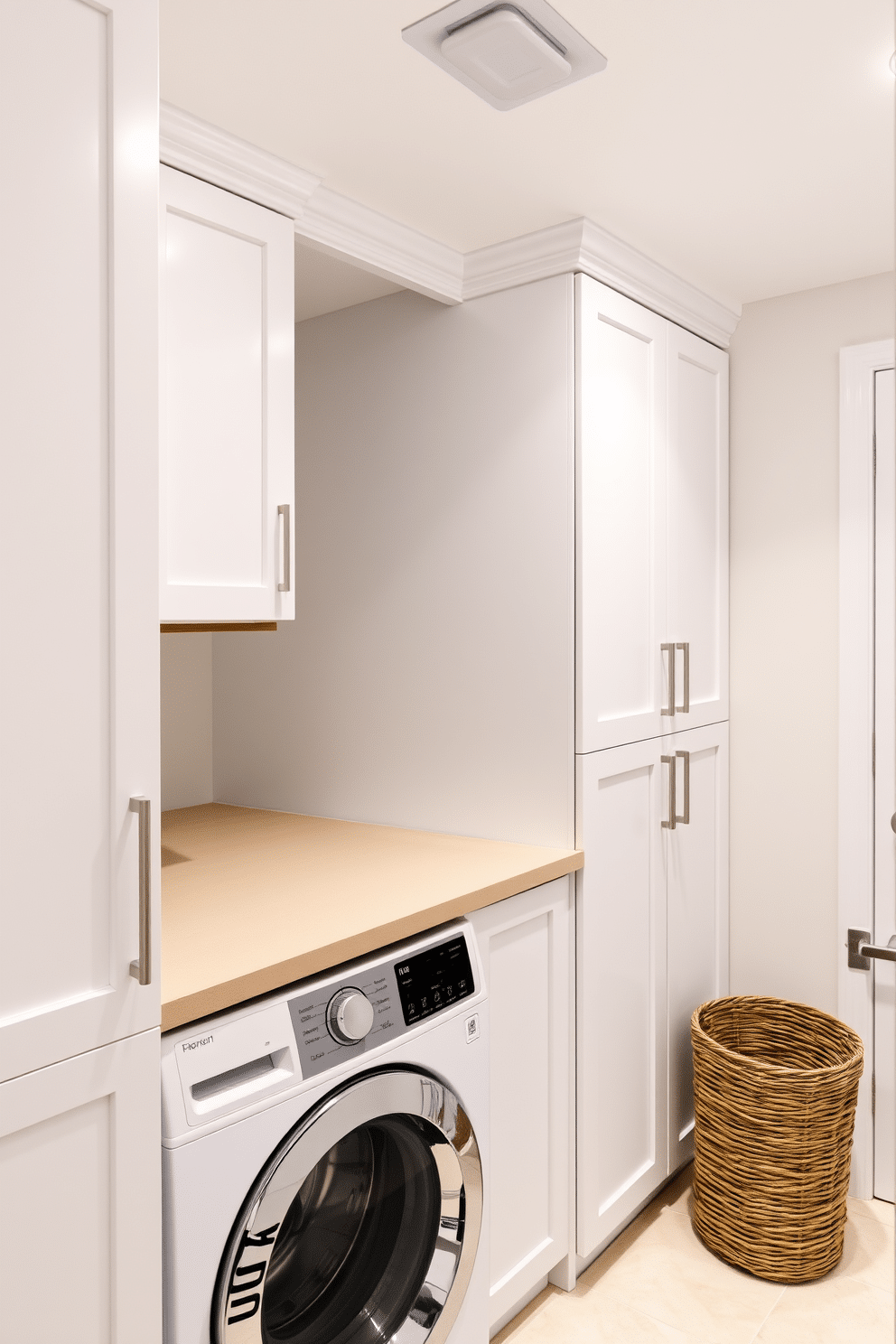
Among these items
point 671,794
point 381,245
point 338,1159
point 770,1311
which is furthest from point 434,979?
point 381,245

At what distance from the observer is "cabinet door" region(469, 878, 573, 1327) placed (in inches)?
74.5

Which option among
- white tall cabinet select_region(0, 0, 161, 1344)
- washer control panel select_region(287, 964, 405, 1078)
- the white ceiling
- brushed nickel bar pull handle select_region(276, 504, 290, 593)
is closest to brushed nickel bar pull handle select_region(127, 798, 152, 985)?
white tall cabinet select_region(0, 0, 161, 1344)

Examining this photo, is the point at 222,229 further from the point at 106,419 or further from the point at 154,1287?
the point at 154,1287

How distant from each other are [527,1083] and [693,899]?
0.77m

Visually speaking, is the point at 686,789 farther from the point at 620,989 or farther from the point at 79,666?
the point at 79,666

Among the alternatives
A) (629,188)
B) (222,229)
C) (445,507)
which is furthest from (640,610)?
(222,229)

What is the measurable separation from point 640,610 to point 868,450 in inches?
29.2

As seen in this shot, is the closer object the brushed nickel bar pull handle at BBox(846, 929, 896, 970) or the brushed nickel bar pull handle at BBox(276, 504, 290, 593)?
the brushed nickel bar pull handle at BBox(276, 504, 290, 593)

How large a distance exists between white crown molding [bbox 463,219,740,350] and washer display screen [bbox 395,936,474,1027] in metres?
1.42

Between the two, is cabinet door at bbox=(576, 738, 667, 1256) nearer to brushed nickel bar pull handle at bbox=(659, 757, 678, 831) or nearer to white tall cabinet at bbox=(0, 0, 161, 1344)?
brushed nickel bar pull handle at bbox=(659, 757, 678, 831)

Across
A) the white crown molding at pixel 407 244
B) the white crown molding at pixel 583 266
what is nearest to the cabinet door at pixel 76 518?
the white crown molding at pixel 407 244

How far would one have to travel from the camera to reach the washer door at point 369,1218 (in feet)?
4.49

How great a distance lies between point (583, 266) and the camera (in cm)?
208

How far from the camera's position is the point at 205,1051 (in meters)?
1.28
